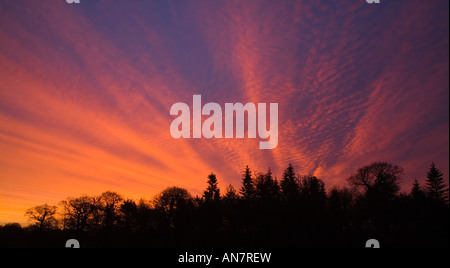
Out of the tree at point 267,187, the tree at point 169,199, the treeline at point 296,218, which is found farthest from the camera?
the tree at point 169,199

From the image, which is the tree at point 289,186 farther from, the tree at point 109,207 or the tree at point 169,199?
the tree at point 109,207

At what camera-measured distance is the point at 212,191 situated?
2581 inches

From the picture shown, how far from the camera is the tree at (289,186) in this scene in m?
54.7

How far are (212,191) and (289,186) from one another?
21121 millimetres

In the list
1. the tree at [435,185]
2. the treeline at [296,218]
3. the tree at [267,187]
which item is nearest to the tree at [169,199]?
the treeline at [296,218]

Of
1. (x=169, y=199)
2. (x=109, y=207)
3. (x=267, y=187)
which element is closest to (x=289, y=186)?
(x=267, y=187)

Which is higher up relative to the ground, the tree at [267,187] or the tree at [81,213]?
the tree at [267,187]

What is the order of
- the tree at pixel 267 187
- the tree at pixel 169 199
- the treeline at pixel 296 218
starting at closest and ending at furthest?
the treeline at pixel 296 218, the tree at pixel 267 187, the tree at pixel 169 199

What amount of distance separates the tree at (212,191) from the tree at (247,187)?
311 inches

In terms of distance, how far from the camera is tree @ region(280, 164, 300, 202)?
5468 cm

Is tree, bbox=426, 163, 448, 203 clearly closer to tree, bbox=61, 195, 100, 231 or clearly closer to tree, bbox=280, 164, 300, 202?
tree, bbox=280, 164, 300, 202

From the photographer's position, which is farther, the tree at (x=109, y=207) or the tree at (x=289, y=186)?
the tree at (x=109, y=207)
